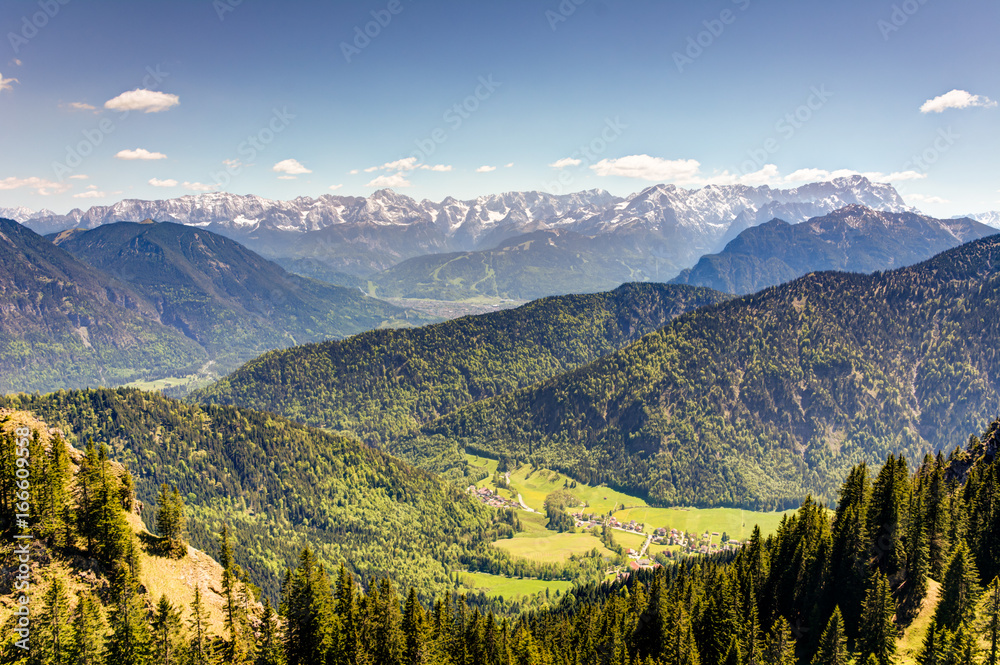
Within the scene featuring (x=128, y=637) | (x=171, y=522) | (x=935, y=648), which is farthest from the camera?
(x=171, y=522)

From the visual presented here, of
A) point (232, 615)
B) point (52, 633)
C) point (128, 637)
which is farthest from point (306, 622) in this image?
point (52, 633)

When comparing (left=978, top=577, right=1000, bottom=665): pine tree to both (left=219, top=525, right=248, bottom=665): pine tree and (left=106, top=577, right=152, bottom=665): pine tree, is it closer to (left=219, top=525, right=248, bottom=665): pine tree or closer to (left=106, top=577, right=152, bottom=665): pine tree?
(left=219, top=525, right=248, bottom=665): pine tree

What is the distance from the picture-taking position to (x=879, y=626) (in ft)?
239

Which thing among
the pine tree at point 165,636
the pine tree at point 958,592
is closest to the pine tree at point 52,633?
the pine tree at point 165,636

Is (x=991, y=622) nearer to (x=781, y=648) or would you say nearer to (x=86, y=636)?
(x=781, y=648)


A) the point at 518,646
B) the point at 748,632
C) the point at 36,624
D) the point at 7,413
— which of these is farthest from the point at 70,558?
the point at 748,632

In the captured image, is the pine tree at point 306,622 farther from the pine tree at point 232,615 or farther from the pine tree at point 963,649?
the pine tree at point 963,649

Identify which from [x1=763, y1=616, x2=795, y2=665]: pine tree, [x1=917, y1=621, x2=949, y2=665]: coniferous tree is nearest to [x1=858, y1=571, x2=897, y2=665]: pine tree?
[x1=917, y1=621, x2=949, y2=665]: coniferous tree

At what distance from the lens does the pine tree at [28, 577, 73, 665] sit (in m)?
54.1

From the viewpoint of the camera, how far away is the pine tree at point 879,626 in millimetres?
71688

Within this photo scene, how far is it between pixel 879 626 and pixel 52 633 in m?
85.3

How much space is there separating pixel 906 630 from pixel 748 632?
59.2 feet

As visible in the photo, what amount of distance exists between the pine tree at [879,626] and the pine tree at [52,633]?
8155 cm

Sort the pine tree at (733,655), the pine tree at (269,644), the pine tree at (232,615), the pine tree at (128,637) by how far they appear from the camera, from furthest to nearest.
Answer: the pine tree at (733,655) < the pine tree at (269,644) < the pine tree at (232,615) < the pine tree at (128,637)
